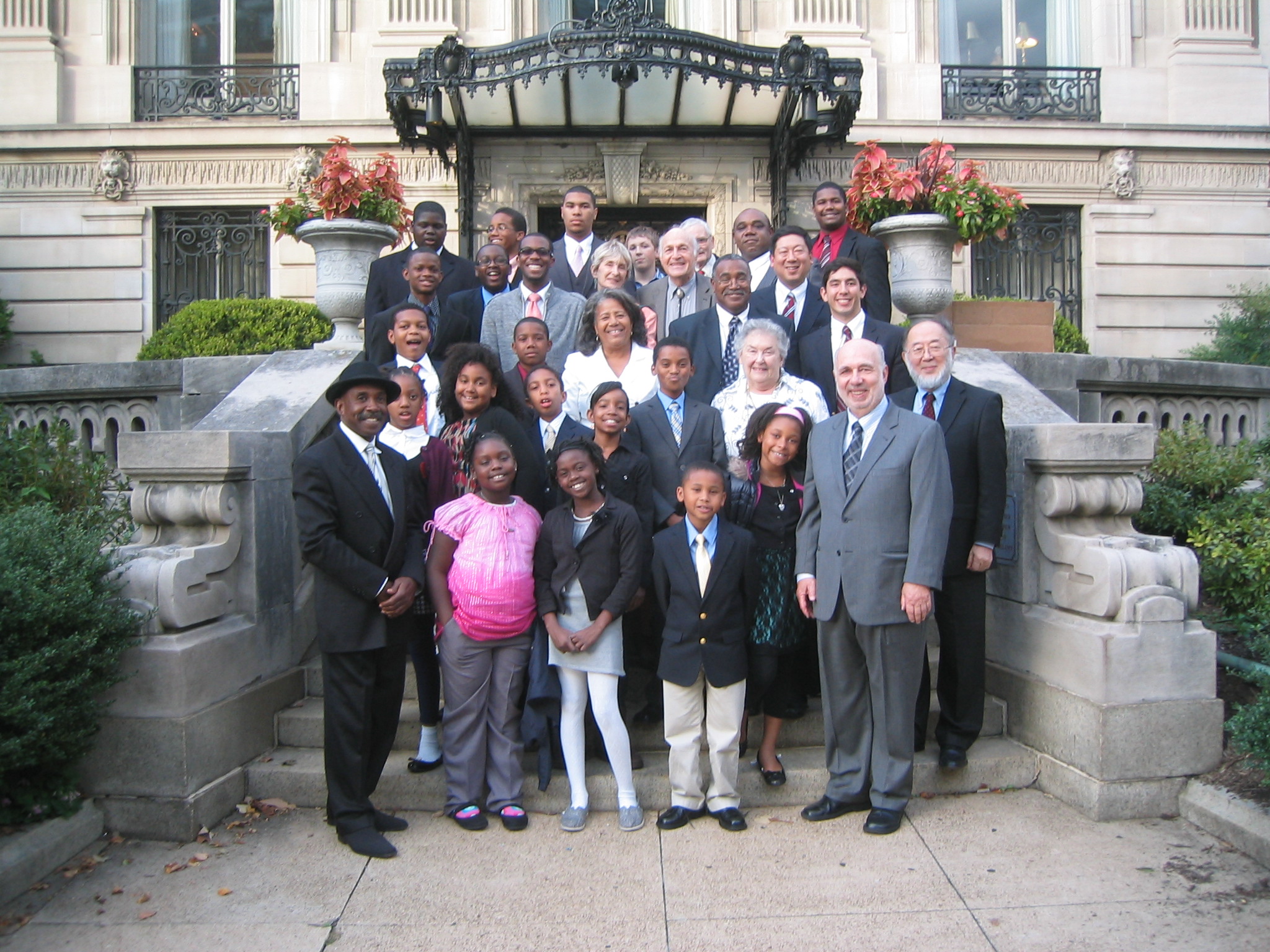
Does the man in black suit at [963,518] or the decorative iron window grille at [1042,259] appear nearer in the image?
the man in black suit at [963,518]

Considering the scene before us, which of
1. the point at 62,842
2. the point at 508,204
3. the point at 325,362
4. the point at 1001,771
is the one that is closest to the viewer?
the point at 62,842

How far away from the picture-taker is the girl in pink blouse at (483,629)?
4.35 metres

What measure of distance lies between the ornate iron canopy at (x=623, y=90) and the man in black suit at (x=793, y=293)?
521 cm

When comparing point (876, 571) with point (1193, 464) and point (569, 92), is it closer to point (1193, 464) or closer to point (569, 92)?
point (1193, 464)

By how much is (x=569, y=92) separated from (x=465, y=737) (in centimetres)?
893

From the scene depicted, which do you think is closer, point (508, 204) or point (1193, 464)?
point (1193, 464)

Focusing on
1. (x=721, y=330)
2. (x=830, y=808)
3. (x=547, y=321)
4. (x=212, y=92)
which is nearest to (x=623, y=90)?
(x=547, y=321)

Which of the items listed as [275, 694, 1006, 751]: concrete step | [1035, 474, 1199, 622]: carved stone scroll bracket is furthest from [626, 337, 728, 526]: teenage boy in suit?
[1035, 474, 1199, 622]: carved stone scroll bracket

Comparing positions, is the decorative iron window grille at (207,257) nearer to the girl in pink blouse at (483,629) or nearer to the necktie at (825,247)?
the necktie at (825,247)

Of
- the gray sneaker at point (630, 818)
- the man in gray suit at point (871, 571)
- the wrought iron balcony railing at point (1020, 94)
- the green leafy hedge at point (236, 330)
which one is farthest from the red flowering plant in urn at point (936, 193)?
the wrought iron balcony railing at point (1020, 94)

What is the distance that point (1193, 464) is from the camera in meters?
6.49

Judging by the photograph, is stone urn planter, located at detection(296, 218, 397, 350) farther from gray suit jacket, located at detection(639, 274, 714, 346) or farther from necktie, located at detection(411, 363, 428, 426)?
gray suit jacket, located at detection(639, 274, 714, 346)

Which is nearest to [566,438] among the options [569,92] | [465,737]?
[465,737]

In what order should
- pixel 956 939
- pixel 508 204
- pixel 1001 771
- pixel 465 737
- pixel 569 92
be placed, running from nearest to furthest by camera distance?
pixel 956 939
pixel 465 737
pixel 1001 771
pixel 569 92
pixel 508 204
